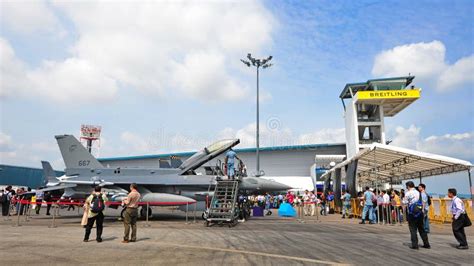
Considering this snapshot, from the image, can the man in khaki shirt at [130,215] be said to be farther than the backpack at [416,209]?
Yes

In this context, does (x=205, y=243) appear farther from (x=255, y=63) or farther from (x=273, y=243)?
(x=255, y=63)

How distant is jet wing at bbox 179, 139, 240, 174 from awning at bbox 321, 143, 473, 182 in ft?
22.3

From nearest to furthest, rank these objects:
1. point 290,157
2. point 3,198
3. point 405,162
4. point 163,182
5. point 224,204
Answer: point 224,204 → point 163,182 → point 3,198 → point 405,162 → point 290,157

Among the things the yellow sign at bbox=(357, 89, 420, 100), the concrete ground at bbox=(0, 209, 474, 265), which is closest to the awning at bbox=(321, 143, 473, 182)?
the concrete ground at bbox=(0, 209, 474, 265)

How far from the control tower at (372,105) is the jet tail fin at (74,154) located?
3179 centimetres

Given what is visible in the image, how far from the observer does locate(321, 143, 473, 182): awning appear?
15492 millimetres

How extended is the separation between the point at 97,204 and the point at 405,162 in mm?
16407

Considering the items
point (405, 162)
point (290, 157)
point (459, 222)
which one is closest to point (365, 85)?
point (290, 157)

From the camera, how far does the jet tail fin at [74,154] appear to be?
63.5 ft

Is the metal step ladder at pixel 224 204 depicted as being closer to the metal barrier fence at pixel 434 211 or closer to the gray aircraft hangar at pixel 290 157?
the metal barrier fence at pixel 434 211

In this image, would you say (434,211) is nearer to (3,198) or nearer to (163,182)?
(163,182)

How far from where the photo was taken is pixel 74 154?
63.8 ft

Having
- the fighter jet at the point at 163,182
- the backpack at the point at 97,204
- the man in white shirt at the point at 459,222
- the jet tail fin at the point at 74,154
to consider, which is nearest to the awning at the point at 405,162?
the fighter jet at the point at 163,182

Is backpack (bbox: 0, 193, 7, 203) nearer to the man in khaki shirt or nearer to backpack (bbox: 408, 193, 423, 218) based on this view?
the man in khaki shirt
